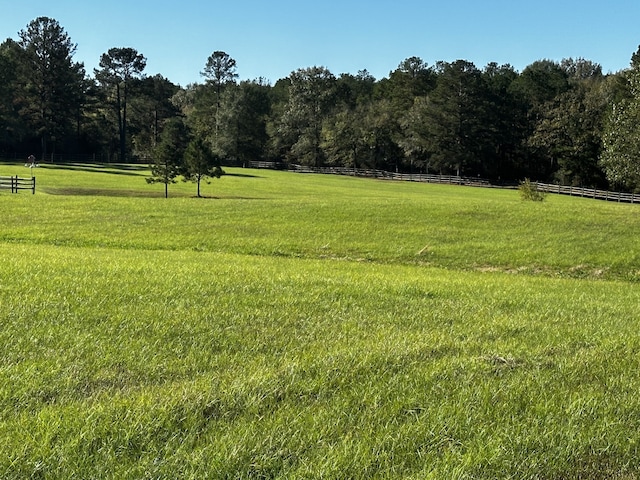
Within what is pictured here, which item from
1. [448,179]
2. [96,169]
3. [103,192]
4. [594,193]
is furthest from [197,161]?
[448,179]

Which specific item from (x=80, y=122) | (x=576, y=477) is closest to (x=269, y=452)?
(x=576, y=477)

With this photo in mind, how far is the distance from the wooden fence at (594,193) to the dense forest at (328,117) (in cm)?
554

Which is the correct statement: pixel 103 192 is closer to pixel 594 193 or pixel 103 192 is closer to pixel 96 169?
pixel 96 169

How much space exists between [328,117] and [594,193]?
4800 centimetres

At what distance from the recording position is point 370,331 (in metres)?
6.57

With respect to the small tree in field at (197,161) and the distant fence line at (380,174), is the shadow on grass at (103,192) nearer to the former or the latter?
the small tree in field at (197,161)

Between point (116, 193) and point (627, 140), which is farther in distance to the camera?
point (627, 140)

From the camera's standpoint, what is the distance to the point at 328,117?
9656 cm

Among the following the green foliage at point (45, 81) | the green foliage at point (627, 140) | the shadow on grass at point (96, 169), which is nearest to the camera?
the green foliage at point (627, 140)

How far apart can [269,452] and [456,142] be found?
83.4 meters

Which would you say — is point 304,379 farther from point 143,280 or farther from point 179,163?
point 179,163

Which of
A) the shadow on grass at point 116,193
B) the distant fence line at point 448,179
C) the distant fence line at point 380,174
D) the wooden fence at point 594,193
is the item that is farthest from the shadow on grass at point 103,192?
the distant fence line at point 380,174

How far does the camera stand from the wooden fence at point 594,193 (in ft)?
191

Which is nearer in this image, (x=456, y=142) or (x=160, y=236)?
(x=160, y=236)
